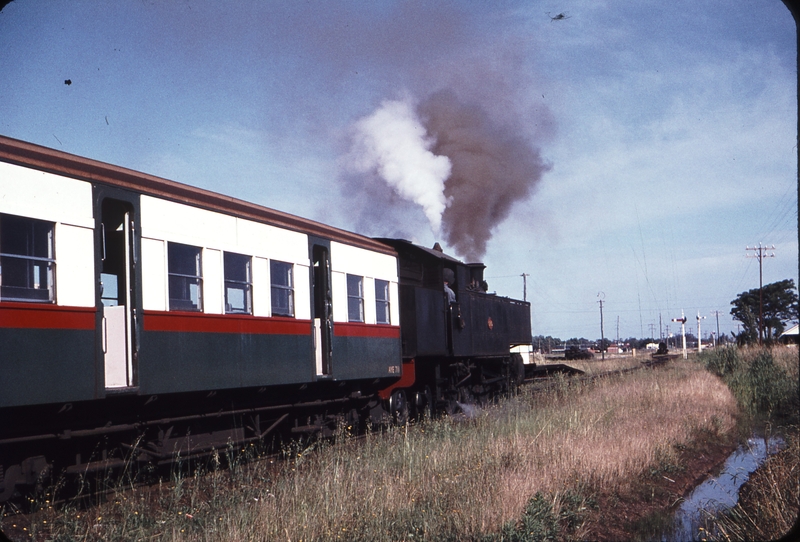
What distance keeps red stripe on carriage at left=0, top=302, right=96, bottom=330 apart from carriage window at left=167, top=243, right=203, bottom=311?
49.8 inches

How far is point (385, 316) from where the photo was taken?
44.4 ft

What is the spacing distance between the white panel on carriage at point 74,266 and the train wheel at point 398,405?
8150 millimetres

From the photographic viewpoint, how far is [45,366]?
21.3 feet

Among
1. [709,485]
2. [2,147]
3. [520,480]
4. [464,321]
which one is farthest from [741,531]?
[464,321]

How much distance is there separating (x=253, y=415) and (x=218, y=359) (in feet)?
5.95

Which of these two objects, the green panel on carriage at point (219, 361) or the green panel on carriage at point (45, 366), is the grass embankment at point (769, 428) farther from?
the green panel on carriage at point (45, 366)

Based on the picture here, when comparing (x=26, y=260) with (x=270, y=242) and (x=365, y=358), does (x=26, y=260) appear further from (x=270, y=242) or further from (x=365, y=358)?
(x=365, y=358)

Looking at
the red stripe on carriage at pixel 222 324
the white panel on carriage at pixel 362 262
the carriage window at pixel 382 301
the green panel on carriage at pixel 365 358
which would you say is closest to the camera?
the red stripe on carriage at pixel 222 324

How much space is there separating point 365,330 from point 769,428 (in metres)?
8.45

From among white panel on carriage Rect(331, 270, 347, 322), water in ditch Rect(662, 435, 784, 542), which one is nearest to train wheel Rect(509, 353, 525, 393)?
water in ditch Rect(662, 435, 784, 542)

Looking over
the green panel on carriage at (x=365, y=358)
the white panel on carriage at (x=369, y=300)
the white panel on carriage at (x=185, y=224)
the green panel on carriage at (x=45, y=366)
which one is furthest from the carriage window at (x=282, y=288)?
the green panel on carriage at (x=45, y=366)

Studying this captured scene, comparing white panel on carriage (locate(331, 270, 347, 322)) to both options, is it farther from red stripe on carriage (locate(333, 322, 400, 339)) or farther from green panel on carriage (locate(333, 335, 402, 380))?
green panel on carriage (locate(333, 335, 402, 380))

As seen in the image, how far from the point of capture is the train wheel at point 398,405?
14195 millimetres

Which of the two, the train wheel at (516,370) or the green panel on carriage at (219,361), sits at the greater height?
the green panel on carriage at (219,361)
